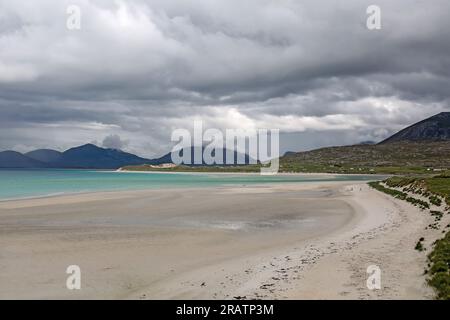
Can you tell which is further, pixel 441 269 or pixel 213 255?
pixel 213 255

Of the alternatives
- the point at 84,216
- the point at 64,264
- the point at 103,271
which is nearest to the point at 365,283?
the point at 103,271

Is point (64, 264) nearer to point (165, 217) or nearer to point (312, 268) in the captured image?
point (312, 268)

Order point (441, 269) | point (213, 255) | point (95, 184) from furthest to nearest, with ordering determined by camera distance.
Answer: point (95, 184), point (213, 255), point (441, 269)

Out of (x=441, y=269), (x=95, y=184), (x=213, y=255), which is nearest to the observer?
(x=441, y=269)

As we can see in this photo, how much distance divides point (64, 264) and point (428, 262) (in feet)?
51.6

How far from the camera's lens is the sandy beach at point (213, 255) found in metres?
13.5

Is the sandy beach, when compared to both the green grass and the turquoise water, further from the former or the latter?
the turquoise water

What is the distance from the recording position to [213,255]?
758 inches

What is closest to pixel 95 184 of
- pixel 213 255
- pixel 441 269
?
pixel 213 255

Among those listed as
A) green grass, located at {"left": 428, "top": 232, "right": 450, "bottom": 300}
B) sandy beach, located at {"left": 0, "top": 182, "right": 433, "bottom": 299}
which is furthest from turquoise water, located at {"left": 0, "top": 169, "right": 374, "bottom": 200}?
green grass, located at {"left": 428, "top": 232, "right": 450, "bottom": 300}

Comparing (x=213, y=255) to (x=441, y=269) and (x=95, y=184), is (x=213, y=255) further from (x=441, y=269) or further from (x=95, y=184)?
(x=95, y=184)

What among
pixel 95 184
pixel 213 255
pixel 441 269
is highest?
pixel 441 269

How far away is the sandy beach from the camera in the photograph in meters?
13.5
